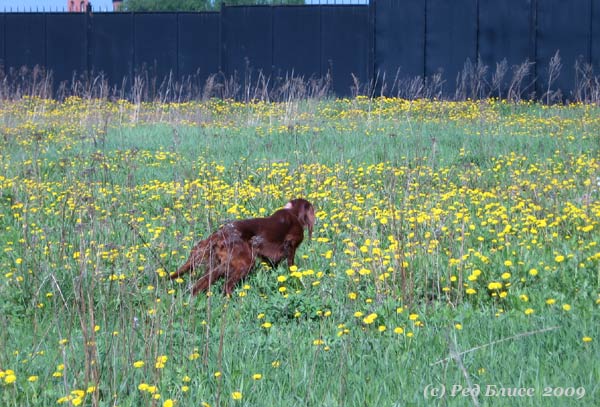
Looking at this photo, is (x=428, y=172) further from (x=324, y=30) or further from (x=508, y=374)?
(x=324, y=30)

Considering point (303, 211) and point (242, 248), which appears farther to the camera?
point (303, 211)

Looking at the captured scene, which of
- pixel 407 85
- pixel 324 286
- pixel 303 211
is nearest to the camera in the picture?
pixel 324 286

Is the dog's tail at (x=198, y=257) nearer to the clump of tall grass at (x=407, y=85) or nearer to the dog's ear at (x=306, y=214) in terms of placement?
the dog's ear at (x=306, y=214)

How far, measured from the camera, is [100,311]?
4371mm

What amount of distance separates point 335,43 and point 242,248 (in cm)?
1467

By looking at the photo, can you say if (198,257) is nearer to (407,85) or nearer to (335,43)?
(407,85)

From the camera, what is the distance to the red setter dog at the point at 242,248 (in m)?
4.81

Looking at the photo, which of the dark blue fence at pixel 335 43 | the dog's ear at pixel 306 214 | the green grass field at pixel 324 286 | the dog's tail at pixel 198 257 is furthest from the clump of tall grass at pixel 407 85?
the dog's tail at pixel 198 257

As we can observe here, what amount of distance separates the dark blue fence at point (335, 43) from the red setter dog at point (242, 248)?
1125 cm

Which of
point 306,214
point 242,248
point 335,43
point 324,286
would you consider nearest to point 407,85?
point 335,43

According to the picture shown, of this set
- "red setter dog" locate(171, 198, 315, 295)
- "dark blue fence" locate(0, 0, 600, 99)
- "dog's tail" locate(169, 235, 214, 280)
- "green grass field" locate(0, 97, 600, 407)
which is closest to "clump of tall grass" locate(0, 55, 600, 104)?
"dark blue fence" locate(0, 0, 600, 99)

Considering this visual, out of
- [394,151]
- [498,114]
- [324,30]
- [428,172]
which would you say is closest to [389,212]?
[428,172]

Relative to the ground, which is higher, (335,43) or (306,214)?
→ (335,43)

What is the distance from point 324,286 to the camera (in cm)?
473
